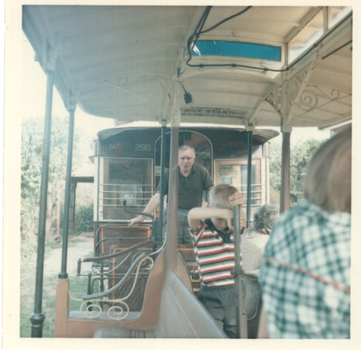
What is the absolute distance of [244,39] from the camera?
74.7 inches

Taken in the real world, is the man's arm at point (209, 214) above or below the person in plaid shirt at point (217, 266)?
above

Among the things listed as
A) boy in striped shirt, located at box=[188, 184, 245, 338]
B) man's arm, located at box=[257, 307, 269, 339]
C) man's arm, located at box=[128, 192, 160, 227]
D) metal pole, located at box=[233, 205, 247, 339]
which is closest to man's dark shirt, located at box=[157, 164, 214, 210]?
man's arm, located at box=[128, 192, 160, 227]

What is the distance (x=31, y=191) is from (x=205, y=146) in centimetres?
147

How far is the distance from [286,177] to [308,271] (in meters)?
1.29

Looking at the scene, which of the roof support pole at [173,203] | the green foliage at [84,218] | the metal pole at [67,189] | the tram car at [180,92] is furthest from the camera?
the green foliage at [84,218]

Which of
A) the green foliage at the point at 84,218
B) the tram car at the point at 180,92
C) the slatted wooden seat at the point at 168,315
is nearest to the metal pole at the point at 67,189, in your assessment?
the tram car at the point at 180,92

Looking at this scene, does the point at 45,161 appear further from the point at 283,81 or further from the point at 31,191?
the point at 283,81

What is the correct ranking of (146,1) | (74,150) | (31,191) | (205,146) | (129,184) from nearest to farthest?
(146,1), (31,191), (74,150), (205,146), (129,184)

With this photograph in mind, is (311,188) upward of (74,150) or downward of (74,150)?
downward

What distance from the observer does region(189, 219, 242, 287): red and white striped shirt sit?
1.68 m

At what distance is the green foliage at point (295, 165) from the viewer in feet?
6.20

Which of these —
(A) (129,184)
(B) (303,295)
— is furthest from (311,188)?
(A) (129,184)

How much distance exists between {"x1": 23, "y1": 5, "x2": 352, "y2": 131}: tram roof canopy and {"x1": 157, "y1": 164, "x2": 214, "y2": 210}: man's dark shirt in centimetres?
44

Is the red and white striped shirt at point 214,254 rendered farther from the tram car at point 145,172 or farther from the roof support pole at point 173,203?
the tram car at point 145,172
